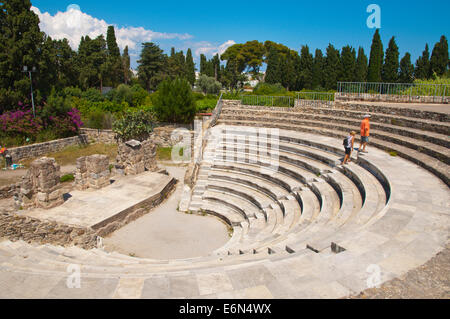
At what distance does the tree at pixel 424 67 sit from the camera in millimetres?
32594

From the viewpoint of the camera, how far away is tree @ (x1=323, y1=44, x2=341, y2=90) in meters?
32.4

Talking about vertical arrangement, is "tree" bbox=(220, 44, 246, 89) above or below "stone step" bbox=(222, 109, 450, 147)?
above

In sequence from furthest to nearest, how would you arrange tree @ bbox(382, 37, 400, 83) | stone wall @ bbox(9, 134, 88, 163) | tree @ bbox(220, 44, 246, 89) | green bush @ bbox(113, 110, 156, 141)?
tree @ bbox(220, 44, 246, 89) < tree @ bbox(382, 37, 400, 83) < green bush @ bbox(113, 110, 156, 141) < stone wall @ bbox(9, 134, 88, 163)

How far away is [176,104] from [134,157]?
347 inches

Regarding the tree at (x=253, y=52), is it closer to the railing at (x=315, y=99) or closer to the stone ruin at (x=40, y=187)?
the railing at (x=315, y=99)

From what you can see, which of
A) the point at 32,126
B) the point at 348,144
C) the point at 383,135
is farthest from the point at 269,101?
the point at 32,126

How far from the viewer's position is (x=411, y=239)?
463 cm

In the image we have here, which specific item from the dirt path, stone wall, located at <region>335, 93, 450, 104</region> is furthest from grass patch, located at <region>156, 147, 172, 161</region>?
A: stone wall, located at <region>335, 93, 450, 104</region>

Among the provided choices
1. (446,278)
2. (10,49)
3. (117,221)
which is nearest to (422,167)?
(446,278)

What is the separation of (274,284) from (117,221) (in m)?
6.95

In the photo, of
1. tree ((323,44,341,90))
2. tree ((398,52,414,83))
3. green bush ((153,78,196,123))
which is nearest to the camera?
green bush ((153,78,196,123))

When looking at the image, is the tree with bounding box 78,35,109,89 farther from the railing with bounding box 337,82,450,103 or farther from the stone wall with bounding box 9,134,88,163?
the railing with bounding box 337,82,450,103

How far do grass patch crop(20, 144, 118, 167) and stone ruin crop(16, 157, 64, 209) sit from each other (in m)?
7.99

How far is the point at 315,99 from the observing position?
17.7 metres
